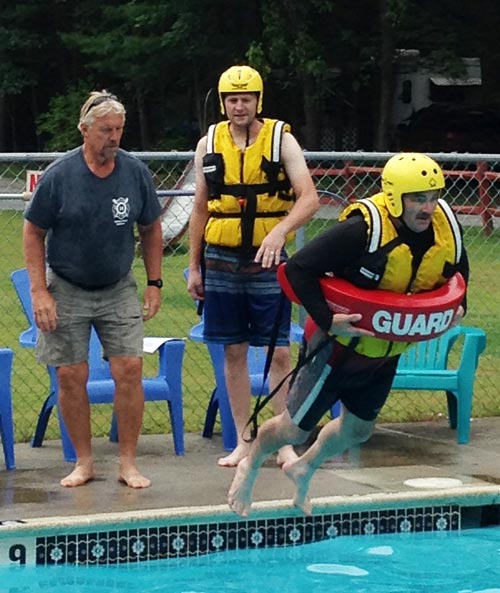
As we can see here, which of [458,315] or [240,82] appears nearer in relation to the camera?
[458,315]

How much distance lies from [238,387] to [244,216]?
0.89 meters

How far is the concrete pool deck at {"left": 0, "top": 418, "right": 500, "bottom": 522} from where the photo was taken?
6.58 m

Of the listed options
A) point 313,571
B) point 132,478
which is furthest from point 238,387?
point 313,571

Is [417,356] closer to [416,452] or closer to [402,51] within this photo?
[416,452]

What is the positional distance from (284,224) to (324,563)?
62.1 inches

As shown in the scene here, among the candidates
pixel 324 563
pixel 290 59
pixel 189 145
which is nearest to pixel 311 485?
pixel 324 563

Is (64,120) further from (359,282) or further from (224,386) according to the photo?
(359,282)

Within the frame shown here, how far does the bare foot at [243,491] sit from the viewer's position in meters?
6.19

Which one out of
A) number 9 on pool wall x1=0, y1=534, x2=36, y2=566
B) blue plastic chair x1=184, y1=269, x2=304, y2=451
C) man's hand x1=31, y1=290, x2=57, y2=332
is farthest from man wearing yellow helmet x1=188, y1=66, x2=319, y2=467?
number 9 on pool wall x1=0, y1=534, x2=36, y2=566

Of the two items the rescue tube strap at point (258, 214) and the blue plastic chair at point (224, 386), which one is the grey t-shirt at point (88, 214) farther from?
the blue plastic chair at point (224, 386)

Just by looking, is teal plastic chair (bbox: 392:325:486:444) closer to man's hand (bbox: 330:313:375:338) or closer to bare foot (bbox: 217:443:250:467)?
bare foot (bbox: 217:443:250:467)

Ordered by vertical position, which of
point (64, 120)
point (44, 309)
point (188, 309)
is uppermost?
point (44, 309)

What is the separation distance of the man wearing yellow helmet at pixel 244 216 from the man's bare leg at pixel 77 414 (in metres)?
0.77

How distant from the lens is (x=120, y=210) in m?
6.71
